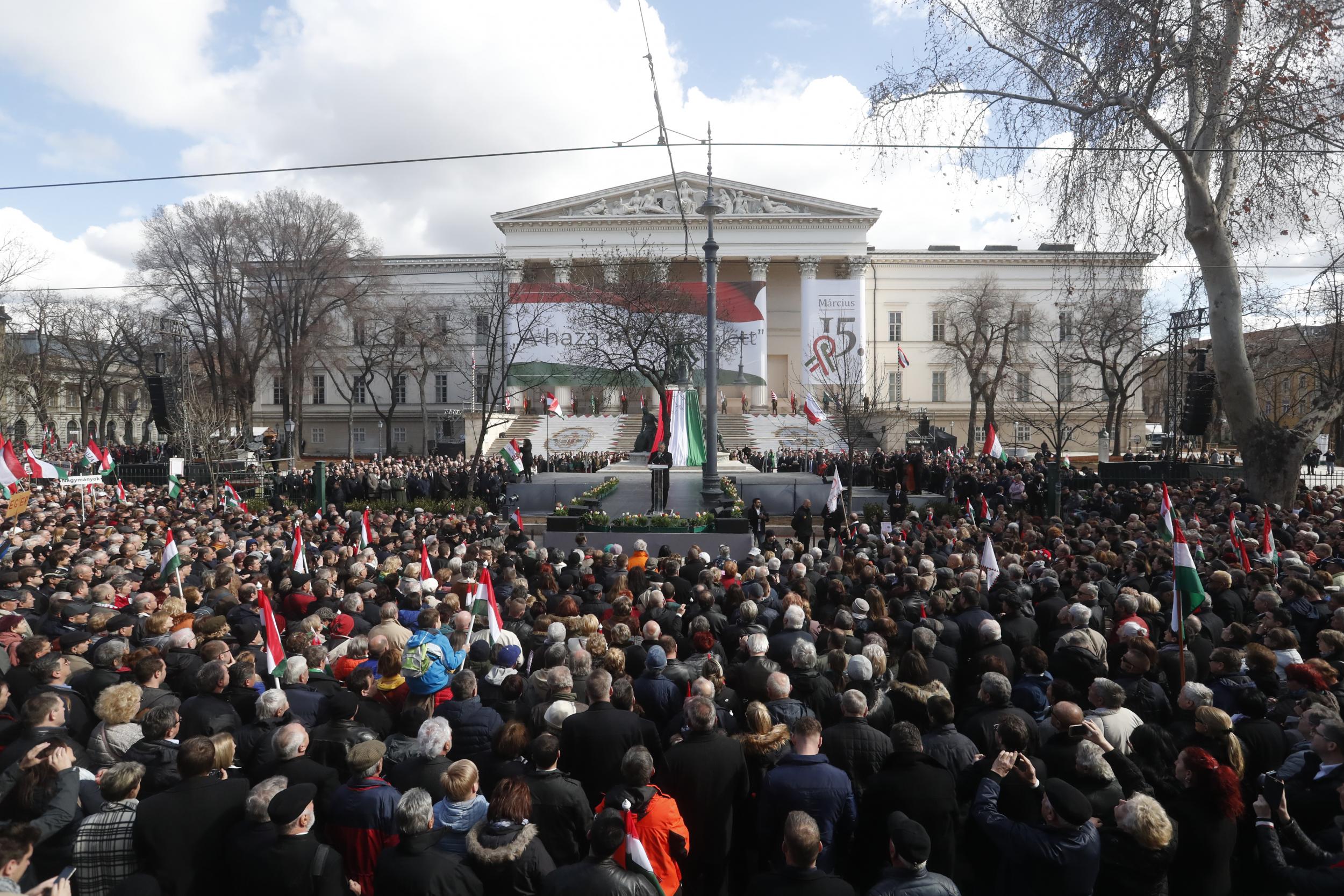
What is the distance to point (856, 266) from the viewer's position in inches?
2454

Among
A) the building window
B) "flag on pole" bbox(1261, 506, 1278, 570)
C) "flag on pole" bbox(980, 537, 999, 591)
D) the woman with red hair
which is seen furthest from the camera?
the building window

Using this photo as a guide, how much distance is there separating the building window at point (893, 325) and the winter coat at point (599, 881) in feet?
226

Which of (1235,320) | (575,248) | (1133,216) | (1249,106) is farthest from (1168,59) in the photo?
(575,248)

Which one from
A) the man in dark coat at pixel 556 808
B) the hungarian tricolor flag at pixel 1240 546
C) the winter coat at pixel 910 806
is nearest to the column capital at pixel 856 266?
Answer: the hungarian tricolor flag at pixel 1240 546

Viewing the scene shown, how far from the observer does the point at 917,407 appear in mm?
65688

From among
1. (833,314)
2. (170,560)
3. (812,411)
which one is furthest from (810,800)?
(833,314)

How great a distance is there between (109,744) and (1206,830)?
19.5 ft

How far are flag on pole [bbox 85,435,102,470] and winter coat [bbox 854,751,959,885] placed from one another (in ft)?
78.7

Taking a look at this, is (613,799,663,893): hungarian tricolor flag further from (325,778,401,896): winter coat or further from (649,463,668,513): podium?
(649,463,668,513): podium

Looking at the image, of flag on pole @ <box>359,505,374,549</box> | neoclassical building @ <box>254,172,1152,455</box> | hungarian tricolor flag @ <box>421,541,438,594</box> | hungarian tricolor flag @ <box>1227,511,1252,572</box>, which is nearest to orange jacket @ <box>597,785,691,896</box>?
hungarian tricolor flag @ <box>421,541,438,594</box>

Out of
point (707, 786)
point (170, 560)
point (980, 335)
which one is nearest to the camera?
point (707, 786)

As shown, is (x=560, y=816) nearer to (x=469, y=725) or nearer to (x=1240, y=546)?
(x=469, y=725)

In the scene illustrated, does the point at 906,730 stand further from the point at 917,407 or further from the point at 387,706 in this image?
the point at 917,407

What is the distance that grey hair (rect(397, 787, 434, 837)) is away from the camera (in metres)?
3.60
